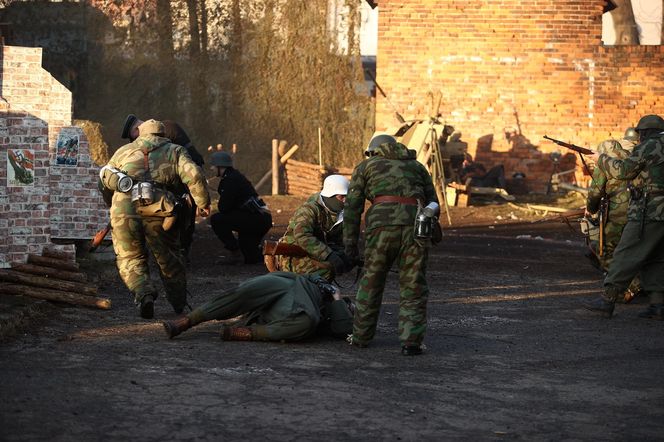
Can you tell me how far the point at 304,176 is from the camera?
25.2 metres

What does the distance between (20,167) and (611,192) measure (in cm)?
609

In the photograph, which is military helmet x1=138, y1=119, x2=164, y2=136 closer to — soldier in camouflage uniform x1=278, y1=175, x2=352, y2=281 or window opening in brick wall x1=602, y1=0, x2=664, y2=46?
soldier in camouflage uniform x1=278, y1=175, x2=352, y2=281

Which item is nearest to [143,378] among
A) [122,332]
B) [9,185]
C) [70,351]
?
[70,351]

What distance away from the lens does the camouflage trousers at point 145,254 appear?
392 inches

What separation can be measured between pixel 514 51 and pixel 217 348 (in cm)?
1795

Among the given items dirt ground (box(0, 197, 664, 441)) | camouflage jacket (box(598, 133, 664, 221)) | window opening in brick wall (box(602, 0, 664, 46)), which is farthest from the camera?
window opening in brick wall (box(602, 0, 664, 46))

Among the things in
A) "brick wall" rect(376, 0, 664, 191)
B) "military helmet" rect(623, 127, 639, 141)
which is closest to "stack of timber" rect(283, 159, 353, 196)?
"brick wall" rect(376, 0, 664, 191)

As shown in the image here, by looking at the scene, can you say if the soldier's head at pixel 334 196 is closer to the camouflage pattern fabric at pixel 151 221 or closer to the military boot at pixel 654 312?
the camouflage pattern fabric at pixel 151 221

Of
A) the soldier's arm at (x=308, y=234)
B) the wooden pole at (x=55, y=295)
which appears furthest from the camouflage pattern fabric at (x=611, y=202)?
the wooden pole at (x=55, y=295)

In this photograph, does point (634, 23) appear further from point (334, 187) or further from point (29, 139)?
point (334, 187)

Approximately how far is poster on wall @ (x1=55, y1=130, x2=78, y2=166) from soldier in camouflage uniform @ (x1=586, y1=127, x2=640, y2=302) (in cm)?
565

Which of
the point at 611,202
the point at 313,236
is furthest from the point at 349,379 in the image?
the point at 611,202

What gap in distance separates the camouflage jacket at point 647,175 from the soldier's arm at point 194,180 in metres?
3.82

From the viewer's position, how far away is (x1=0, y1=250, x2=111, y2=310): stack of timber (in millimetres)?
10161
